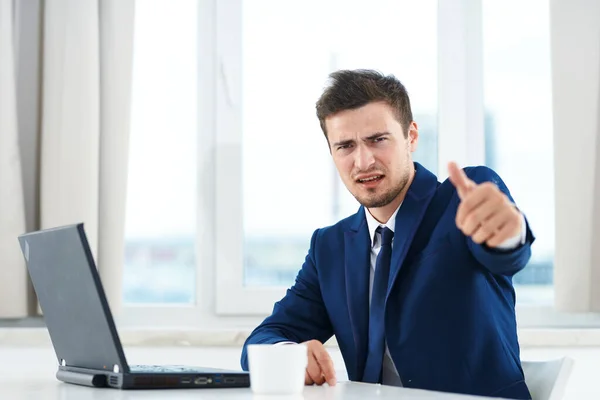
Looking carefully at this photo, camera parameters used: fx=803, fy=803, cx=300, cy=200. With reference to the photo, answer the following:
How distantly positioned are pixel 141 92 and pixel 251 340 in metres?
1.36

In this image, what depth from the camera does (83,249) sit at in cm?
120

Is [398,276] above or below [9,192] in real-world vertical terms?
below

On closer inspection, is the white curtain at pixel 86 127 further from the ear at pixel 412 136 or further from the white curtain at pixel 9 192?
the ear at pixel 412 136

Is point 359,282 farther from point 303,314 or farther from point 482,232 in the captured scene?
point 482,232

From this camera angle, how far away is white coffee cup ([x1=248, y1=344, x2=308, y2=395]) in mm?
1176

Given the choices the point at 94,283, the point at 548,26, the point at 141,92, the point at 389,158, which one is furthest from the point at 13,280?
the point at 548,26

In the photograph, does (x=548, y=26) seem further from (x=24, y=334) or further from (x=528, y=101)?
(x=24, y=334)

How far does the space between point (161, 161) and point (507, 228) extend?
1.74m

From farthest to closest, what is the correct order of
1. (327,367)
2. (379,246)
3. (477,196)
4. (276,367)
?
(379,246) → (327,367) → (477,196) → (276,367)

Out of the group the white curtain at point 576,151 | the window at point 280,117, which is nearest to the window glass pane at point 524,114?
the window at point 280,117

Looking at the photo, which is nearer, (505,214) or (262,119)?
(505,214)

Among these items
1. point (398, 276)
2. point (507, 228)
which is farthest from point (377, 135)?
point (507, 228)

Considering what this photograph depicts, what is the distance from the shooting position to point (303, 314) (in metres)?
1.95

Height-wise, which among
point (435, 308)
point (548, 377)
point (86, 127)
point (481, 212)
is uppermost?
point (86, 127)
